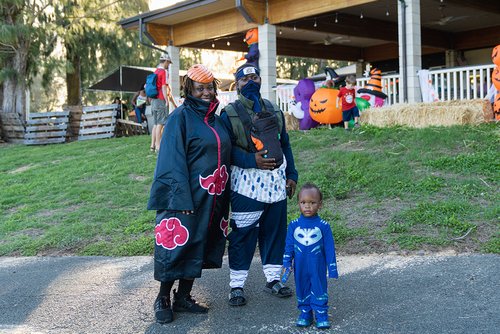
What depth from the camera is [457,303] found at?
421cm

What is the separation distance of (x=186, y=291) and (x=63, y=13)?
64.2 ft

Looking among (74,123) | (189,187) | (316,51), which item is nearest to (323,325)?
(189,187)

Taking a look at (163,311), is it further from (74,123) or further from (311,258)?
(74,123)

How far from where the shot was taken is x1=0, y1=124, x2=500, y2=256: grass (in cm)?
608

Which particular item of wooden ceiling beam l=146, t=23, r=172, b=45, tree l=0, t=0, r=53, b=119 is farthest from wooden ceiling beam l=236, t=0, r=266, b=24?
tree l=0, t=0, r=53, b=119

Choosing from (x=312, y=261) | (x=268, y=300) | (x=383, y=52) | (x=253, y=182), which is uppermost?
(x=383, y=52)

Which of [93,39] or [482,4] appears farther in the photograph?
[93,39]

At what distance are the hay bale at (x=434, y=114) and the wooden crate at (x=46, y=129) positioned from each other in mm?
10662

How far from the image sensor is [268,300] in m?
4.61

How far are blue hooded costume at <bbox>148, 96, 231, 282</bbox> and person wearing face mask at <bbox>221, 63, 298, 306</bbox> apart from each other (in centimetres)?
18

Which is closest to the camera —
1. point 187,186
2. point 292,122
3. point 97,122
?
point 187,186

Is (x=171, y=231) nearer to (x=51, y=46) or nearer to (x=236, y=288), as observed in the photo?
(x=236, y=288)

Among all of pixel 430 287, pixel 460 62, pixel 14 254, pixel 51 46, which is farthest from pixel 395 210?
pixel 51 46

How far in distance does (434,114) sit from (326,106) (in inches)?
86.2
